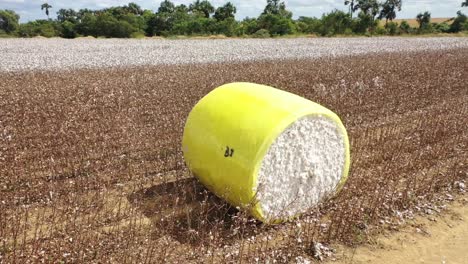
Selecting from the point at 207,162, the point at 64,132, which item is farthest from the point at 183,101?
the point at 207,162

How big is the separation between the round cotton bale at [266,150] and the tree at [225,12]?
6500 cm

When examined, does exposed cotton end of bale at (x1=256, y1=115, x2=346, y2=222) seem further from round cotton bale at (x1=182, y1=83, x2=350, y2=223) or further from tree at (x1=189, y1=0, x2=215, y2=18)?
tree at (x1=189, y1=0, x2=215, y2=18)

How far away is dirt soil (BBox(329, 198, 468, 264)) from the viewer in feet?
16.5

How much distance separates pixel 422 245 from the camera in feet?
17.5

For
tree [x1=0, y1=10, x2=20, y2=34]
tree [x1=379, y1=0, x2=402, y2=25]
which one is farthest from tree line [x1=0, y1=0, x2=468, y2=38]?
tree [x1=379, y1=0, x2=402, y2=25]

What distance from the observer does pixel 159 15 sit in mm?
61500

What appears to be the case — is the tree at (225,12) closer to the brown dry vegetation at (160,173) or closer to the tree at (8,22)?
the tree at (8,22)

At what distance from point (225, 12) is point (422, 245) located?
219ft

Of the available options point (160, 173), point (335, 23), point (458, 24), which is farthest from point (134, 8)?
point (160, 173)

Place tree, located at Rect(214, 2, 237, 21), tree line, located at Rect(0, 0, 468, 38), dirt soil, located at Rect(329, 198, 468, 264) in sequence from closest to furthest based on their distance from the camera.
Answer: dirt soil, located at Rect(329, 198, 468, 264) → tree line, located at Rect(0, 0, 468, 38) → tree, located at Rect(214, 2, 237, 21)

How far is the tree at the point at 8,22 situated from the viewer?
59.5 metres

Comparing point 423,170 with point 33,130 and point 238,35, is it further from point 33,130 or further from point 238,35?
point 238,35

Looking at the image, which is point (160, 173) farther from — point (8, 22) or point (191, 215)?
point (8, 22)

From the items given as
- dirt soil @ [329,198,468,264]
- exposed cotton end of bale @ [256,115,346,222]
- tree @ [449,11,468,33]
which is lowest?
dirt soil @ [329,198,468,264]
